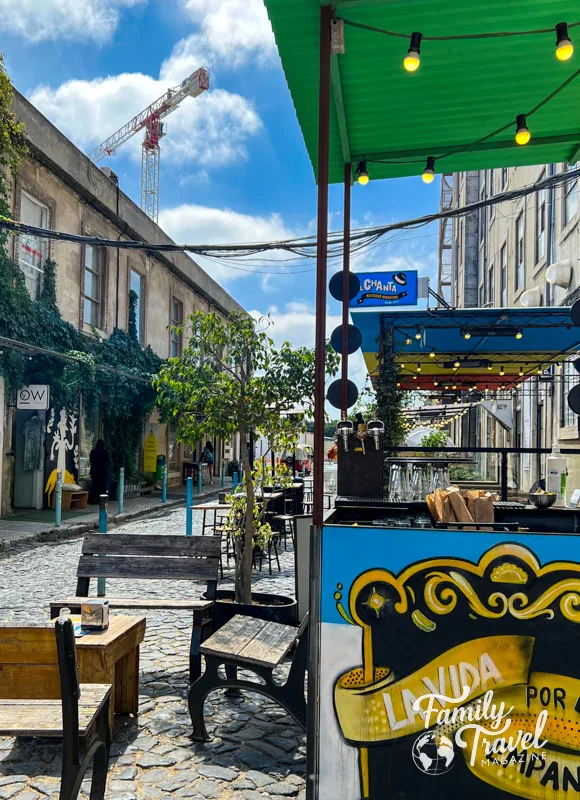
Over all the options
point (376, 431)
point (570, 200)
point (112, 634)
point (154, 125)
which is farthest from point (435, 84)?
point (154, 125)

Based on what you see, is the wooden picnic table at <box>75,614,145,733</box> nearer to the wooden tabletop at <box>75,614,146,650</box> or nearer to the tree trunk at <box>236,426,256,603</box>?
the wooden tabletop at <box>75,614,146,650</box>

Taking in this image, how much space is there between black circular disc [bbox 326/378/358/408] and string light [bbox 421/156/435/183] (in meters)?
1.85

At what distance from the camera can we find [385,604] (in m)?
2.69

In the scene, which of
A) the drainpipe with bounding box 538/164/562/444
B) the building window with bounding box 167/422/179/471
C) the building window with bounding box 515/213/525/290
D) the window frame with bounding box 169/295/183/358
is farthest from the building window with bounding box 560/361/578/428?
the window frame with bounding box 169/295/183/358

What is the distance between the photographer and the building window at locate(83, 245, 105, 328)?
59.4 ft

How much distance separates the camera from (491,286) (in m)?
28.6

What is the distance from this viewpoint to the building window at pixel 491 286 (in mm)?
27859

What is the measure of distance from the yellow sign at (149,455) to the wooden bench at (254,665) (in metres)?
17.9

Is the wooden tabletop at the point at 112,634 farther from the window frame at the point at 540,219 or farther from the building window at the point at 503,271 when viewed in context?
the building window at the point at 503,271

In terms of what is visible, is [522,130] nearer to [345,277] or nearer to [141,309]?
[345,277]

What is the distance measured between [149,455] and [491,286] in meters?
16.6

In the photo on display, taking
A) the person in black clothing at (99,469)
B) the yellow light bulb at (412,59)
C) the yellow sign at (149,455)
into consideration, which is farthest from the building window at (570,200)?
the yellow sign at (149,455)

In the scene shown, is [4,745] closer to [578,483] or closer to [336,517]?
[336,517]

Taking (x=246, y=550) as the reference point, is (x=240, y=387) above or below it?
above
